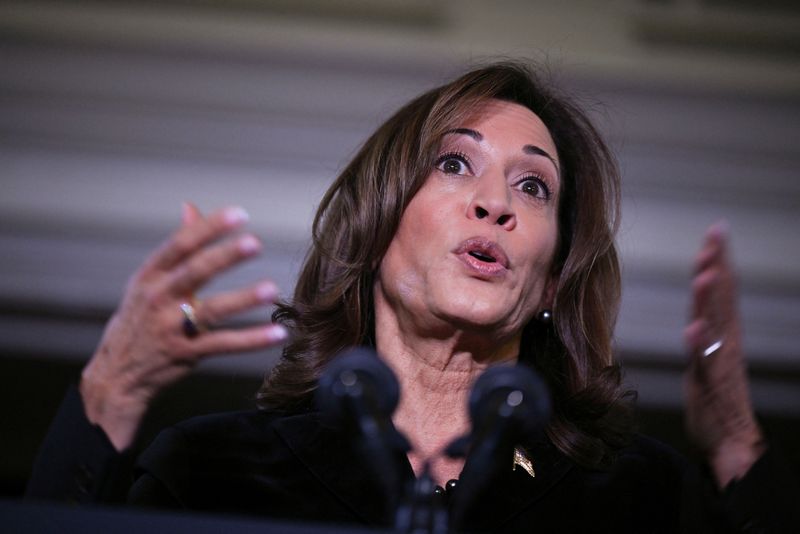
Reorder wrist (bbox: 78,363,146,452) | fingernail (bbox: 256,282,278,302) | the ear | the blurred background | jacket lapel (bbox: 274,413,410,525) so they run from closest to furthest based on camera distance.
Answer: fingernail (bbox: 256,282,278,302)
wrist (bbox: 78,363,146,452)
jacket lapel (bbox: 274,413,410,525)
the ear
the blurred background

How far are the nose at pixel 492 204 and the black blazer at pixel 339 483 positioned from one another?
39 cm

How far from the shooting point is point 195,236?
1.27m

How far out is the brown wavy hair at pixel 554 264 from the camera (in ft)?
6.37

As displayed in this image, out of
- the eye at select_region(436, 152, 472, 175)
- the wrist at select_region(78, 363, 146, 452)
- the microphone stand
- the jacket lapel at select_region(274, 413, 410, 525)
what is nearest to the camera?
the microphone stand

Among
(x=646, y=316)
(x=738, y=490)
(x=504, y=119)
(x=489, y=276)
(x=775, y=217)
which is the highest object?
(x=504, y=119)

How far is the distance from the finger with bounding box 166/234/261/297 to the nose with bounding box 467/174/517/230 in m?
0.62

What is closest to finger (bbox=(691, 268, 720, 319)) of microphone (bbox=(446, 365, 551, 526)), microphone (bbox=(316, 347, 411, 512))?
microphone (bbox=(446, 365, 551, 526))

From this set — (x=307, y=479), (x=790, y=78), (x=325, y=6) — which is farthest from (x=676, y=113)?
(x=307, y=479)

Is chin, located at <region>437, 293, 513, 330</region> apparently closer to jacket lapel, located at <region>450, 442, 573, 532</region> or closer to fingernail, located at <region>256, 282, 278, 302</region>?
jacket lapel, located at <region>450, 442, 573, 532</region>

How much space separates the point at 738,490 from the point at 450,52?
2.01 m

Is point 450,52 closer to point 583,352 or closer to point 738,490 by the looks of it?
point 583,352

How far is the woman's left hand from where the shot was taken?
4.65 feet

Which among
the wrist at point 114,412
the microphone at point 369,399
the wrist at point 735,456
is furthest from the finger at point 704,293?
the wrist at point 114,412

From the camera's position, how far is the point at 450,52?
10.4 feet
